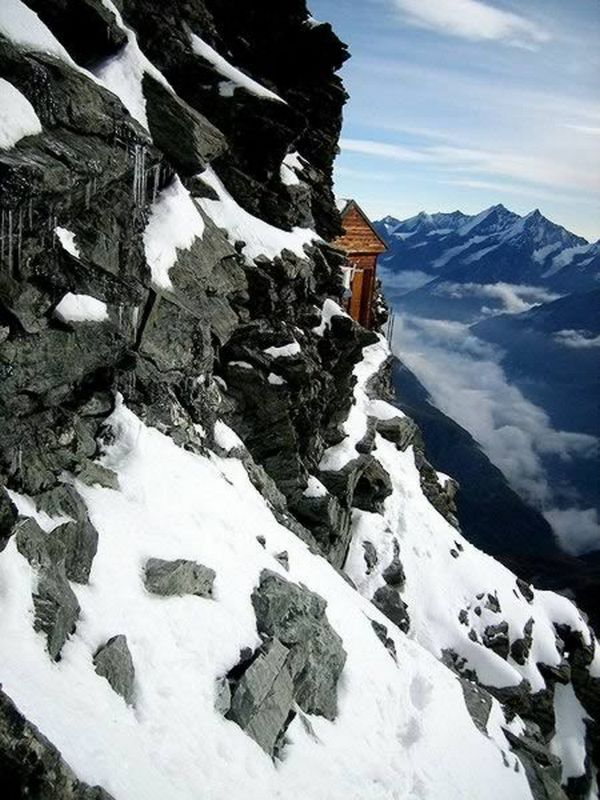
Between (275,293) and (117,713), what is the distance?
17.6 metres

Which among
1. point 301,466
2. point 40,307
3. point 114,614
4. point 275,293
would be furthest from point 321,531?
point 40,307

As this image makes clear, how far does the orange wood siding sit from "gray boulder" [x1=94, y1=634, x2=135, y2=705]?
3915cm

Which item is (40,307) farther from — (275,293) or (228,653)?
(275,293)

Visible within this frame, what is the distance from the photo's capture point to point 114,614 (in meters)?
9.60

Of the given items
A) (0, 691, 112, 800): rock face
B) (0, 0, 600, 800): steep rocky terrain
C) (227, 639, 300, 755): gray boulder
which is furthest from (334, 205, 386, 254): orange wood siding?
(0, 691, 112, 800): rock face

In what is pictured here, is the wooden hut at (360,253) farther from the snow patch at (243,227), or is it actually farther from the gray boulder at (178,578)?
the gray boulder at (178,578)

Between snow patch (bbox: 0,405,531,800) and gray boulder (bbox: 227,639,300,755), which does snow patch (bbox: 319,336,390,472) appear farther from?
gray boulder (bbox: 227,639,300,755)

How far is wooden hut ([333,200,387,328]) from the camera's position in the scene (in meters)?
45.0

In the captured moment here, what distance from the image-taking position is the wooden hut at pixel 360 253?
148 ft

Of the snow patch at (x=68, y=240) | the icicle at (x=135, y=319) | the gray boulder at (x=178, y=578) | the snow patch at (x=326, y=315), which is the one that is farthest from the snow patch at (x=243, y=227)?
the gray boulder at (x=178, y=578)

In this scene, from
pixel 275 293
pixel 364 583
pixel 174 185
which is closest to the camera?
pixel 174 185

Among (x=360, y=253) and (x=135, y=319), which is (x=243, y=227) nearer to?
(x=135, y=319)

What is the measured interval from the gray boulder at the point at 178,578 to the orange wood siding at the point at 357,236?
36334 mm

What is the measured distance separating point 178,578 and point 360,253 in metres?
40.3
